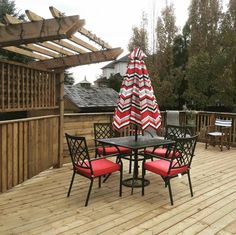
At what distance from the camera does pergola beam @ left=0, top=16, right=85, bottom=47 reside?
2832 millimetres

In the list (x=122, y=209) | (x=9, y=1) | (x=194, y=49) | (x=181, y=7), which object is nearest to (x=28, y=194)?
(x=122, y=209)

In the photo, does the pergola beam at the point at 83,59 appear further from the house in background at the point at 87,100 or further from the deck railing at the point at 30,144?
the house in background at the point at 87,100

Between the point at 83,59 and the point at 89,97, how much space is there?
7884 millimetres

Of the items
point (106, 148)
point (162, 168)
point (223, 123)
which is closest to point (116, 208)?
point (162, 168)

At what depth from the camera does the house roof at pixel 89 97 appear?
12.2 meters

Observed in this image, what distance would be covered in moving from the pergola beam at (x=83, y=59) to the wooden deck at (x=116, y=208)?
2098 mm

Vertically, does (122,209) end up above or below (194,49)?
below

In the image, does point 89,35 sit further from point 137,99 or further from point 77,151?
point 77,151

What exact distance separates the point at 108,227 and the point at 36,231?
76cm

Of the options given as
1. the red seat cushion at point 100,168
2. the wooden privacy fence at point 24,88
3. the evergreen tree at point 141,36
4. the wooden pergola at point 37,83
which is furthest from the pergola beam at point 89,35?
the evergreen tree at point 141,36

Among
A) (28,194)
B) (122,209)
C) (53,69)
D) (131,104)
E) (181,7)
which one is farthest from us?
(181,7)

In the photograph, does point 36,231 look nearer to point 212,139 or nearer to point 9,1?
point 212,139

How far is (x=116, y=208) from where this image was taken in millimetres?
3553

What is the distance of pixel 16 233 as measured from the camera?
112 inches
